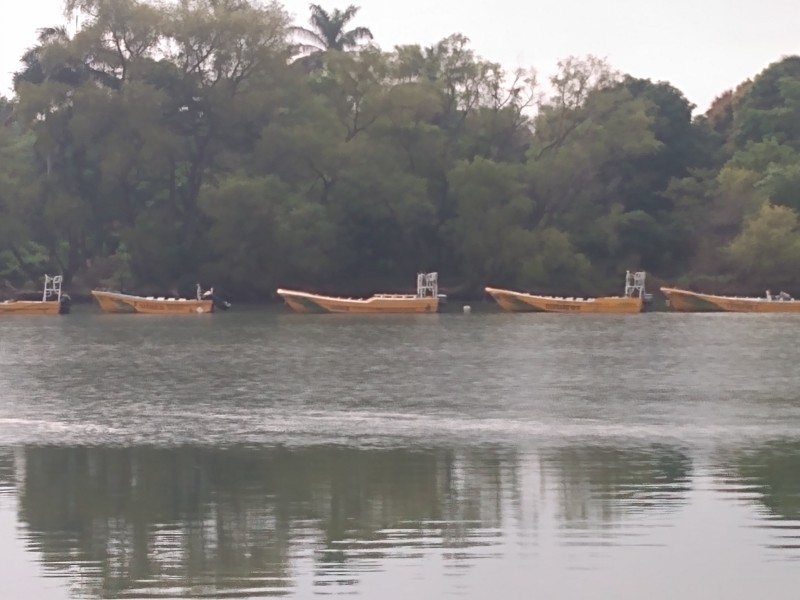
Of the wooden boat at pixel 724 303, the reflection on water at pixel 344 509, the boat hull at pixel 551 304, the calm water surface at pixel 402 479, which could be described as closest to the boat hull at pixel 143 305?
the boat hull at pixel 551 304

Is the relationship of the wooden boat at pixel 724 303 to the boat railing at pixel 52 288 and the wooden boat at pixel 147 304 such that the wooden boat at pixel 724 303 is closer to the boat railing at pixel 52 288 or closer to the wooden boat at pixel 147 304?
the wooden boat at pixel 147 304

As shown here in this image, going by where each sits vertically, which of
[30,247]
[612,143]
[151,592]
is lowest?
[151,592]

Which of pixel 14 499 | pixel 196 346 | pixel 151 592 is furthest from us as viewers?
pixel 196 346

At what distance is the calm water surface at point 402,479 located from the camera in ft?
57.8

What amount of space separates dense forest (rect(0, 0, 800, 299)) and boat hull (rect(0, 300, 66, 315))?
25.8ft

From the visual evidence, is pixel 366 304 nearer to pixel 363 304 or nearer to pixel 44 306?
pixel 363 304

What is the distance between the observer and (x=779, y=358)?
52875mm

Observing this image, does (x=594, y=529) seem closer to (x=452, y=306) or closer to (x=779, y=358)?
(x=779, y=358)

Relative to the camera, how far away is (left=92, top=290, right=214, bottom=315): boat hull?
308 feet

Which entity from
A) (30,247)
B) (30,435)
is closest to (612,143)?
(30,247)

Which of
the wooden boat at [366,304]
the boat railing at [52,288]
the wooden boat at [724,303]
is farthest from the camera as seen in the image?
the boat railing at [52,288]

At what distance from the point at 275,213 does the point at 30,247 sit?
20.2 meters

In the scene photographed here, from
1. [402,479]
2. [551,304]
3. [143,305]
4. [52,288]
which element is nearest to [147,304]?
[143,305]

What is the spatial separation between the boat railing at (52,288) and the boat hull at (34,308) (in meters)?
0.76
